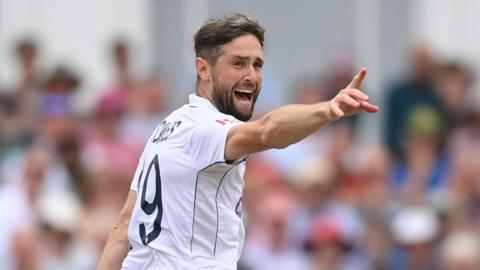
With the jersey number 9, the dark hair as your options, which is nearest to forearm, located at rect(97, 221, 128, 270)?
the jersey number 9

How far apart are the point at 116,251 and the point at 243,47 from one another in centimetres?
120

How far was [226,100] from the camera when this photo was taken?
805 cm

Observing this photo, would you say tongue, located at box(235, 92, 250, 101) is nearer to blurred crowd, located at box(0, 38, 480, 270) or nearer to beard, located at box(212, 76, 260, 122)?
beard, located at box(212, 76, 260, 122)

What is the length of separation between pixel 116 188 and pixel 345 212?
1.80 m

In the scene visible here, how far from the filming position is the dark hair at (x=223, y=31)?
805 centimetres

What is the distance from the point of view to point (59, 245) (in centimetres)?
1250

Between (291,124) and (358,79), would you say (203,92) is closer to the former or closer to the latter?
(291,124)

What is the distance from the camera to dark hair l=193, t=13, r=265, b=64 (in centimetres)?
805

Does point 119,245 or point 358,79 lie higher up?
point 358,79

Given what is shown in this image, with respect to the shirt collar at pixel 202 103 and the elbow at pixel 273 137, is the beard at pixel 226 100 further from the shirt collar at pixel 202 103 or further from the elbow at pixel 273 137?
the elbow at pixel 273 137

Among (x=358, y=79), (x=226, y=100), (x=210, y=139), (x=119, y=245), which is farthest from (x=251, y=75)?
(x=119, y=245)

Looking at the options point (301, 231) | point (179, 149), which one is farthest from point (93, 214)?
point (179, 149)

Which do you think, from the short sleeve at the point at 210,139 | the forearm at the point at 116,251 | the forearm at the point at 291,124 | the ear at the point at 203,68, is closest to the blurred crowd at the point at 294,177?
the forearm at the point at 116,251

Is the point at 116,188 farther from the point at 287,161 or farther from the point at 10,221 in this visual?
the point at 287,161
